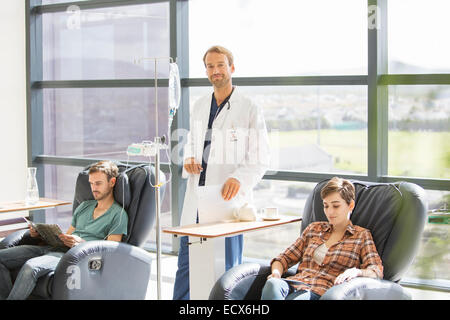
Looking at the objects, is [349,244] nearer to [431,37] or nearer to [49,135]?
[431,37]

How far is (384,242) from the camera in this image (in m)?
2.86

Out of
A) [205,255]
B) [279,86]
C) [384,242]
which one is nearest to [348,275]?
[384,242]

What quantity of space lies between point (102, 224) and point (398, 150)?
194 centimetres

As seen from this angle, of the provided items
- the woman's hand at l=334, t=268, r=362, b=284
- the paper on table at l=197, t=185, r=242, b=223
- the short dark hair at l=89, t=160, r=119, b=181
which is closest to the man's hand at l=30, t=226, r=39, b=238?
the short dark hair at l=89, t=160, r=119, b=181

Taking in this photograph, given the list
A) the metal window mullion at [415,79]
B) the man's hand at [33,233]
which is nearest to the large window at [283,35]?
the metal window mullion at [415,79]

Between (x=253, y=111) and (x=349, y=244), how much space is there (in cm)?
97

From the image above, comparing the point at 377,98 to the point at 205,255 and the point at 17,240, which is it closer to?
the point at 205,255

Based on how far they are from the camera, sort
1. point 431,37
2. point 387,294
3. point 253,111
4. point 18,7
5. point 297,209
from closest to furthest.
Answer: point 387,294
point 253,111
point 431,37
point 297,209
point 18,7

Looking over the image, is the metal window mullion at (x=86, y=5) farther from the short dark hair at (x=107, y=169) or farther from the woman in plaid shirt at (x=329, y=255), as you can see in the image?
the woman in plaid shirt at (x=329, y=255)

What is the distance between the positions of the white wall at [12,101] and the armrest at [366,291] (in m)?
4.11

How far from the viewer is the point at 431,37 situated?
3.95 meters

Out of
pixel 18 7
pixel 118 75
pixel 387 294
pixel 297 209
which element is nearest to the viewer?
pixel 387 294
